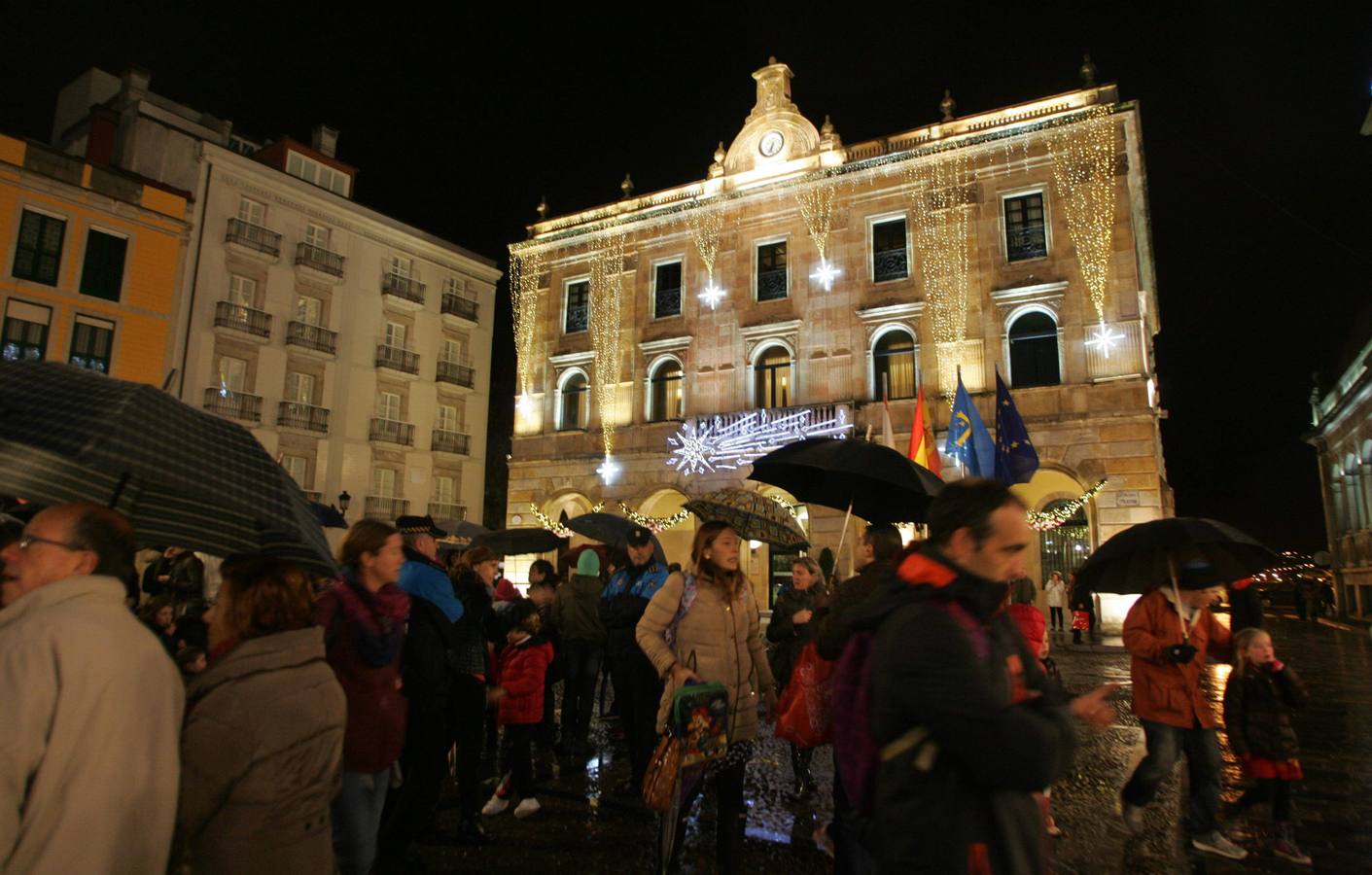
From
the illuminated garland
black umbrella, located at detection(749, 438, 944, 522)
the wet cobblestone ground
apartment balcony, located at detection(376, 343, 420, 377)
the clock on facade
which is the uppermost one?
the clock on facade

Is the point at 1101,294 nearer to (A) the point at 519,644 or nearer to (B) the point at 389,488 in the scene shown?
(A) the point at 519,644

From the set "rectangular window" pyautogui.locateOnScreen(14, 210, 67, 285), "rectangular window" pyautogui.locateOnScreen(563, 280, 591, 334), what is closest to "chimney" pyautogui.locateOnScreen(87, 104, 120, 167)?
"rectangular window" pyautogui.locateOnScreen(14, 210, 67, 285)

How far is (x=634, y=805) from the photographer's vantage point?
5.61 metres

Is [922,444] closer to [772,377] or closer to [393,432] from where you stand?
[772,377]

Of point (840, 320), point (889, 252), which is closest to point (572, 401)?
point (840, 320)

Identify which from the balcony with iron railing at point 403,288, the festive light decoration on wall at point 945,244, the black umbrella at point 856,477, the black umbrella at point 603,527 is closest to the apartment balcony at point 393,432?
the balcony with iron railing at point 403,288

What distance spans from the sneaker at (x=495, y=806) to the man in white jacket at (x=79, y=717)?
3.63 meters

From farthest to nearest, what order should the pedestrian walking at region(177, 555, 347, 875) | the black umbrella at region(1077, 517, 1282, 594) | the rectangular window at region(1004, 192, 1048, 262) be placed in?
the rectangular window at region(1004, 192, 1048, 262) → the black umbrella at region(1077, 517, 1282, 594) → the pedestrian walking at region(177, 555, 347, 875)

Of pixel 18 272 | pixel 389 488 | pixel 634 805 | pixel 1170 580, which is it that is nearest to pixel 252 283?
pixel 18 272

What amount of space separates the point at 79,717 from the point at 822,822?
177 inches

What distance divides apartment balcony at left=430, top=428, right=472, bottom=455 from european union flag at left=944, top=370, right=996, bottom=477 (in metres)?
21.5

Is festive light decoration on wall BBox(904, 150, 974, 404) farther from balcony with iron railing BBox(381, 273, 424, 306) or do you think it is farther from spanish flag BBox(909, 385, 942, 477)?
balcony with iron railing BBox(381, 273, 424, 306)

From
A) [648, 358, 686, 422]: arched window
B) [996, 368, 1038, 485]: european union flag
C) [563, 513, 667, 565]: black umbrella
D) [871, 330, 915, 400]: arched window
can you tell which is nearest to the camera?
[563, 513, 667, 565]: black umbrella

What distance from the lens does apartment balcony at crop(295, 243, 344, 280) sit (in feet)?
87.5
